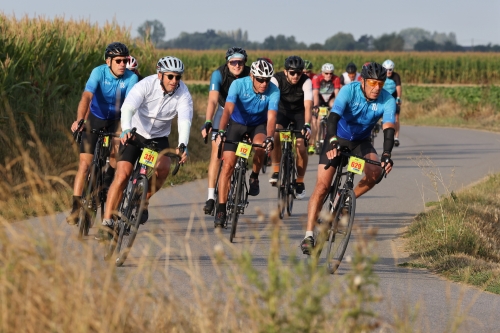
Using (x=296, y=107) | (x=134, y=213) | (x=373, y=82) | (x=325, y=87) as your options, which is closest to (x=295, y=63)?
(x=296, y=107)

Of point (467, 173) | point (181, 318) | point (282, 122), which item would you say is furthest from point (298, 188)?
point (181, 318)

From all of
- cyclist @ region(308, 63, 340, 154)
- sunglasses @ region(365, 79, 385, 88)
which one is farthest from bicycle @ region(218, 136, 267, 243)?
cyclist @ region(308, 63, 340, 154)

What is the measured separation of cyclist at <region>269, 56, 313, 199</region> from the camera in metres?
13.3

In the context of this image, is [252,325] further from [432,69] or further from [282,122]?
[432,69]

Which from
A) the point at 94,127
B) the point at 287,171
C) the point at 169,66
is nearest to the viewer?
the point at 169,66

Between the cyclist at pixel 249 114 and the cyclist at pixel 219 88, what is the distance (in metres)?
0.30

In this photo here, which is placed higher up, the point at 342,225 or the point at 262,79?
the point at 262,79

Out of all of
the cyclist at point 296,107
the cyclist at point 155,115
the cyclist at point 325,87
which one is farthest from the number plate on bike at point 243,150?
the cyclist at point 325,87

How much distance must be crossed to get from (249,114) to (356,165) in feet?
8.15

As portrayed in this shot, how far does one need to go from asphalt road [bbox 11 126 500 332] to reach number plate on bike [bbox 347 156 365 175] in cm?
94

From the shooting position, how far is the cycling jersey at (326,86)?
71.1 ft

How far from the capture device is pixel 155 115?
32.1 ft

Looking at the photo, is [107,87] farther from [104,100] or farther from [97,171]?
[97,171]

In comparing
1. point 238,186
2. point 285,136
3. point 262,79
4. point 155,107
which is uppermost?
point 262,79
